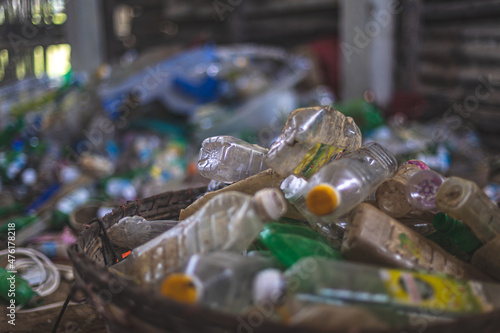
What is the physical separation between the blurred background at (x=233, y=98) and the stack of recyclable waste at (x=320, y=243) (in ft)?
5.46

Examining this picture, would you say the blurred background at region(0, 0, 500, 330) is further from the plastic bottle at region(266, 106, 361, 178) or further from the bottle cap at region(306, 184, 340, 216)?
the bottle cap at region(306, 184, 340, 216)

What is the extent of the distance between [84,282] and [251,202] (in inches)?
14.3

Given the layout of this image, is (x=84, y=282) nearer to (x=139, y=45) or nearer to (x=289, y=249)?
(x=289, y=249)

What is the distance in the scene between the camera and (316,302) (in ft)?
2.54

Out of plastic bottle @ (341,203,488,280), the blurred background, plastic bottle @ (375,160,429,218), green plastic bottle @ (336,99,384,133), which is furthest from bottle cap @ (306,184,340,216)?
green plastic bottle @ (336,99,384,133)

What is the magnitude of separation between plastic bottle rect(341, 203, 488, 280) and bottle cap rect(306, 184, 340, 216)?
0.11 meters

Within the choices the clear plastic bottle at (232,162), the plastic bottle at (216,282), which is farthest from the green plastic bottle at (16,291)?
the plastic bottle at (216,282)

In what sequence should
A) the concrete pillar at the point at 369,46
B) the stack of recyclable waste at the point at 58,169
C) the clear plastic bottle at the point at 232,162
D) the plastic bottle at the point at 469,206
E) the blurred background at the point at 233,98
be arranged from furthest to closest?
the concrete pillar at the point at 369,46
the blurred background at the point at 233,98
the stack of recyclable waste at the point at 58,169
the clear plastic bottle at the point at 232,162
the plastic bottle at the point at 469,206

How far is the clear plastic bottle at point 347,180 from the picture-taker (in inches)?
42.4

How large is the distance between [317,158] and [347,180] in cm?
20

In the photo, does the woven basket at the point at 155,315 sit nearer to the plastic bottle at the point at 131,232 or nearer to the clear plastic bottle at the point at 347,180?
the plastic bottle at the point at 131,232

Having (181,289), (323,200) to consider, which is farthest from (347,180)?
(181,289)

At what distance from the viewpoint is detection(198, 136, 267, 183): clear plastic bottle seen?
55.2 inches

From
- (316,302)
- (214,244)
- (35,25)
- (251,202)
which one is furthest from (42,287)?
(35,25)
